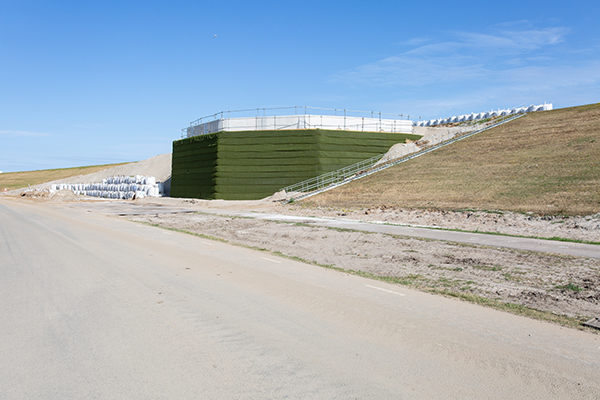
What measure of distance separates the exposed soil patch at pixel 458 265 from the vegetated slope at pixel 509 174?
10729 millimetres

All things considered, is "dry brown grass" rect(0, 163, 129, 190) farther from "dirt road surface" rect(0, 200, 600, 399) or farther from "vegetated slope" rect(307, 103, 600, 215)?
"dirt road surface" rect(0, 200, 600, 399)

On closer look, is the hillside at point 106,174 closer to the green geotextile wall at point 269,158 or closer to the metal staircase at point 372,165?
the green geotextile wall at point 269,158

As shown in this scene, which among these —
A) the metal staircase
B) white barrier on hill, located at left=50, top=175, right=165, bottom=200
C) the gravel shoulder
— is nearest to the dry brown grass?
white barrier on hill, located at left=50, top=175, right=165, bottom=200

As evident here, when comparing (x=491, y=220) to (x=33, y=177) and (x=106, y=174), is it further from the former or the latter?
(x=33, y=177)

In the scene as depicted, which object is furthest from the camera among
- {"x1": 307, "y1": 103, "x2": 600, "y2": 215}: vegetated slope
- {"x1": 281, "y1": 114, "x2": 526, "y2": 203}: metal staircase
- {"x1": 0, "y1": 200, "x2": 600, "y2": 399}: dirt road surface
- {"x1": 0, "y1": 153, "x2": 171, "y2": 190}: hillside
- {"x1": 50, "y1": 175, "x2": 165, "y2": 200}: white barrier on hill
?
{"x1": 0, "y1": 153, "x2": 171, "y2": 190}: hillside

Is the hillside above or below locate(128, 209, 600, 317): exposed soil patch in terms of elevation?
above

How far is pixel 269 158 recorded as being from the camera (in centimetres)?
3906

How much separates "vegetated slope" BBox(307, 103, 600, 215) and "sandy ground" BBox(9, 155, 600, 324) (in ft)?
9.10

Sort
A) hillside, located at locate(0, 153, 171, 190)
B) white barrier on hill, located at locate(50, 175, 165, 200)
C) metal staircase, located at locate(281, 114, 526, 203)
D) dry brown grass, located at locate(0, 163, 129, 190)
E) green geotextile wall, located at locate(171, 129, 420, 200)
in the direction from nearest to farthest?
metal staircase, located at locate(281, 114, 526, 203)
green geotextile wall, located at locate(171, 129, 420, 200)
white barrier on hill, located at locate(50, 175, 165, 200)
hillside, located at locate(0, 153, 171, 190)
dry brown grass, located at locate(0, 163, 129, 190)

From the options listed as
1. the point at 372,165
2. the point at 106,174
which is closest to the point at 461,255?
the point at 372,165

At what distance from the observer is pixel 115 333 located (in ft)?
17.0

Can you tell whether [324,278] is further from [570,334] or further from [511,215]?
[511,215]

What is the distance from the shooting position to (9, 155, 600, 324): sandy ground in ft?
24.9

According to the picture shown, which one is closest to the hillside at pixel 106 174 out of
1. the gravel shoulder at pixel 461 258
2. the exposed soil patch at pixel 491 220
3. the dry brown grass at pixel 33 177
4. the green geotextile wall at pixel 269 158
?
the dry brown grass at pixel 33 177
